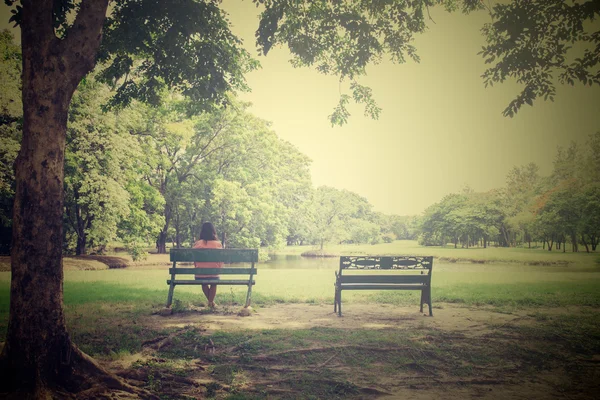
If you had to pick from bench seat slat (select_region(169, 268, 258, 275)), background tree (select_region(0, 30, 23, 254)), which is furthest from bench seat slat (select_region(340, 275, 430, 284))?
background tree (select_region(0, 30, 23, 254))

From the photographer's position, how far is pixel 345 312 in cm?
841

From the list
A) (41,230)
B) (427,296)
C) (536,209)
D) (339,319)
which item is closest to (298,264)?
(427,296)

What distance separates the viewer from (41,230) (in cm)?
399

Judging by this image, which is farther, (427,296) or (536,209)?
(536,209)

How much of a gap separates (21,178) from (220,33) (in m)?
5.58

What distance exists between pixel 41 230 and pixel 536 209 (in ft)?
187

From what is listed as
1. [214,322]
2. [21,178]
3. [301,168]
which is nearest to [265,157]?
[301,168]

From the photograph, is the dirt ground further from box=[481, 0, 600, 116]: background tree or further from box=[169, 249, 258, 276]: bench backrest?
box=[481, 0, 600, 116]: background tree

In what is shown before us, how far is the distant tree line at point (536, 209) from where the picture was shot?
43.1 m

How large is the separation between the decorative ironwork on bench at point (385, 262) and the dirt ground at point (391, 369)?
158 centimetres

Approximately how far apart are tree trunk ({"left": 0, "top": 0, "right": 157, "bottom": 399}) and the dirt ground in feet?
2.42

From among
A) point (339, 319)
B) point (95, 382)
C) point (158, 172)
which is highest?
point (158, 172)

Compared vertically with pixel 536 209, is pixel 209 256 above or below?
below

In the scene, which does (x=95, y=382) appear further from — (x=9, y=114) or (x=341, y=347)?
(x=9, y=114)
